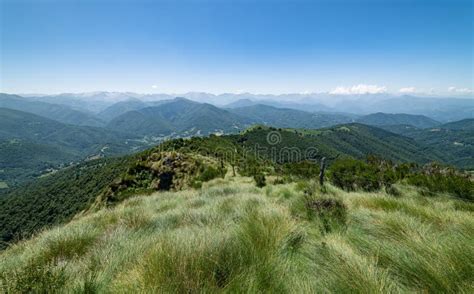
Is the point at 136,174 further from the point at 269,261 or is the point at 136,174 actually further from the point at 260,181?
the point at 269,261

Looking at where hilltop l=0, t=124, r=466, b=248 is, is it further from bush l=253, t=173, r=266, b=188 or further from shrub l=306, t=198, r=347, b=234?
shrub l=306, t=198, r=347, b=234

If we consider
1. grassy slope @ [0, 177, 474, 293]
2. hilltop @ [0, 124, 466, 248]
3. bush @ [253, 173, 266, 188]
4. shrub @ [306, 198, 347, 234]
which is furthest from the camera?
hilltop @ [0, 124, 466, 248]

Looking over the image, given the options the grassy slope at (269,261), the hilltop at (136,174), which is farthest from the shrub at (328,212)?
the hilltop at (136,174)

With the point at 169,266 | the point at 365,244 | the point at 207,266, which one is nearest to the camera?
the point at 169,266

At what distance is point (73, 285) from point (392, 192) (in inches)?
349

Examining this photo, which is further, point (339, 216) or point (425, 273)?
point (339, 216)

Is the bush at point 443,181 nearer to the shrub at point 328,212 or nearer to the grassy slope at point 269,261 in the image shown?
the shrub at point 328,212

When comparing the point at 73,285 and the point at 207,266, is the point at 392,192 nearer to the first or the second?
the point at 207,266

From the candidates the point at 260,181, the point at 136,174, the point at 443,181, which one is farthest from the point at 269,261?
the point at 136,174

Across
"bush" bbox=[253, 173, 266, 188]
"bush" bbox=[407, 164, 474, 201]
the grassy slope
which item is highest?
the grassy slope

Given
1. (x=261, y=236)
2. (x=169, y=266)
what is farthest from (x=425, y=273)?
(x=169, y=266)

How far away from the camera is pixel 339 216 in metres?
4.34

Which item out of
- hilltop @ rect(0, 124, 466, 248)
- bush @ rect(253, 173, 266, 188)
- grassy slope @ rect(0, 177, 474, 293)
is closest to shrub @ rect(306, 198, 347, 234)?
grassy slope @ rect(0, 177, 474, 293)

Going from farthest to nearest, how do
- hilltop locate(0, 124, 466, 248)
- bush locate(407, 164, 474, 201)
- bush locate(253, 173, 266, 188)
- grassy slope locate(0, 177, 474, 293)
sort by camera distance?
hilltop locate(0, 124, 466, 248) → bush locate(253, 173, 266, 188) → bush locate(407, 164, 474, 201) → grassy slope locate(0, 177, 474, 293)
